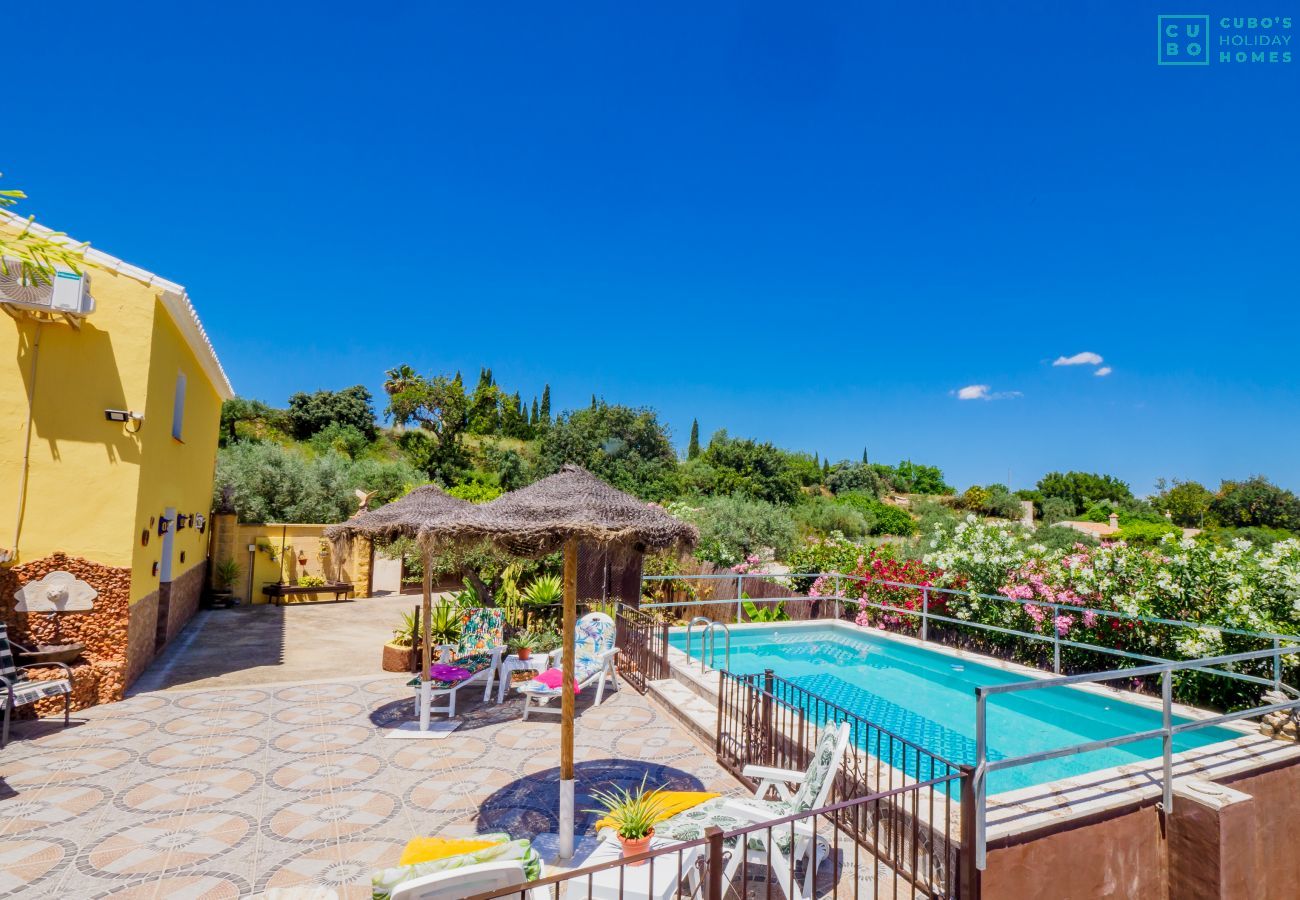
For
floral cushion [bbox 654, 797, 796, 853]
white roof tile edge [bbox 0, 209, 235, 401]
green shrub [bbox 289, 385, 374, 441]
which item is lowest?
floral cushion [bbox 654, 797, 796, 853]

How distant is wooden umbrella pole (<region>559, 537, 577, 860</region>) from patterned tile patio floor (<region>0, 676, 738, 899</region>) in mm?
508

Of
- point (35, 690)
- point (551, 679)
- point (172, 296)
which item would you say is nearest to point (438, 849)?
point (551, 679)

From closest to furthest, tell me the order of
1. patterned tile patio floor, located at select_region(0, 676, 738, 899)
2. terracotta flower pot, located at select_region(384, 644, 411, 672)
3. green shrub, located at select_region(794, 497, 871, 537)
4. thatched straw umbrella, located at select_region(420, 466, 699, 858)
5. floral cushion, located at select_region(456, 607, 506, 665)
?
patterned tile patio floor, located at select_region(0, 676, 738, 899), thatched straw umbrella, located at select_region(420, 466, 699, 858), floral cushion, located at select_region(456, 607, 506, 665), terracotta flower pot, located at select_region(384, 644, 411, 672), green shrub, located at select_region(794, 497, 871, 537)

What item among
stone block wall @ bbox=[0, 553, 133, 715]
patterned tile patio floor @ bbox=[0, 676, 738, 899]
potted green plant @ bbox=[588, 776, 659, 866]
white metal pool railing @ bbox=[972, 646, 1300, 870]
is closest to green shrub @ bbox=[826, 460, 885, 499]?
patterned tile patio floor @ bbox=[0, 676, 738, 899]

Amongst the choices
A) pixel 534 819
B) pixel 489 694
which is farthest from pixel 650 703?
pixel 534 819

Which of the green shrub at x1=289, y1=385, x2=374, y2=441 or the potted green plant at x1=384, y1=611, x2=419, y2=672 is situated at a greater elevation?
the green shrub at x1=289, y1=385, x2=374, y2=441

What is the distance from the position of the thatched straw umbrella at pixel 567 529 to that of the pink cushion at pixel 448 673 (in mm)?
3035

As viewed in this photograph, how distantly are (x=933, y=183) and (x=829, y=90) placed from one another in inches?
279

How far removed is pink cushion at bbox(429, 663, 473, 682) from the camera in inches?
289

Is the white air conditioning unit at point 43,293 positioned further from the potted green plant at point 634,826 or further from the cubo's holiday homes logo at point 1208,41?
the cubo's holiday homes logo at point 1208,41

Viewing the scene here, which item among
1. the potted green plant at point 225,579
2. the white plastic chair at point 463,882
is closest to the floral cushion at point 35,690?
A: the white plastic chair at point 463,882

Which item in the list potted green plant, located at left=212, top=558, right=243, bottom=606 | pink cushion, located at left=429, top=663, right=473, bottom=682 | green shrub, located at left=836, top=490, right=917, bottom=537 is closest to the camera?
pink cushion, located at left=429, top=663, right=473, bottom=682

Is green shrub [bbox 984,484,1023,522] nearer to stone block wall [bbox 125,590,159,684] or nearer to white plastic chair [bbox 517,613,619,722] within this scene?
white plastic chair [bbox 517,613,619,722]

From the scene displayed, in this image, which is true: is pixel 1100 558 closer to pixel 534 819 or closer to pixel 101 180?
pixel 534 819
